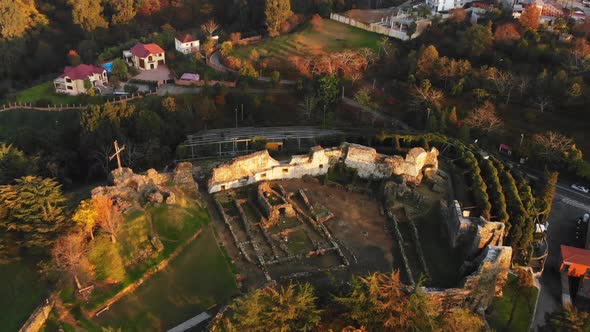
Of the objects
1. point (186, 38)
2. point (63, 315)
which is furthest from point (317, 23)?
point (63, 315)

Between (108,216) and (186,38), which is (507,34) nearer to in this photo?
(186,38)

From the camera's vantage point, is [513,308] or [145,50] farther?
[145,50]

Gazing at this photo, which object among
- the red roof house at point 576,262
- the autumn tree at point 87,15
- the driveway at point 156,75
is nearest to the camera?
the red roof house at point 576,262

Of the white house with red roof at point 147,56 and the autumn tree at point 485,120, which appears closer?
the autumn tree at point 485,120

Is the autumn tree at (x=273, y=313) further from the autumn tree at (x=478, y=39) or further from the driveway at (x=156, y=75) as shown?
the driveway at (x=156, y=75)

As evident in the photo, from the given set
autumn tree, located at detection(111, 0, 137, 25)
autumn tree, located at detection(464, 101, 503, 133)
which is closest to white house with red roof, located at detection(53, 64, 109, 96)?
autumn tree, located at detection(111, 0, 137, 25)

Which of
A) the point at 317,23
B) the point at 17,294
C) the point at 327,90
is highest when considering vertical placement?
the point at 317,23

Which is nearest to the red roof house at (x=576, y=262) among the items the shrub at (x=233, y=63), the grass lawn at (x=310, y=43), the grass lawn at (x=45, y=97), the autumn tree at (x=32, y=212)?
the autumn tree at (x=32, y=212)
